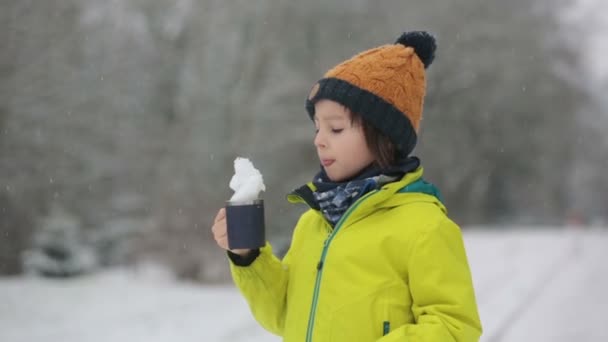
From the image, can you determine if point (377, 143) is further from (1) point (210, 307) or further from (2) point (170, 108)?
(2) point (170, 108)

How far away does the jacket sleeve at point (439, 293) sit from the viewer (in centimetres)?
178

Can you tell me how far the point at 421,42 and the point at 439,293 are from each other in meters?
0.89

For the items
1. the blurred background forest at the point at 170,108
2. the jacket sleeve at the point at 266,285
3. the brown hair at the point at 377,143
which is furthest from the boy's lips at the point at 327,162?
the blurred background forest at the point at 170,108

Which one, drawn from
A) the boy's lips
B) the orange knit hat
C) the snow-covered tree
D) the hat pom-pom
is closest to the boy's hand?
the boy's lips

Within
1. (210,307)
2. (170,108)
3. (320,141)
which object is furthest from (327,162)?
(170,108)

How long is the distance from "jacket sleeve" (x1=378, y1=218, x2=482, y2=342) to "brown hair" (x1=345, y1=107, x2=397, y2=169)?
322 mm

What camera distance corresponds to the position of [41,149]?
12.4m

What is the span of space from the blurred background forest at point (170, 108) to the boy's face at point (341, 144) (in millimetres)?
9385

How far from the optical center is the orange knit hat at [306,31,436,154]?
2.08m

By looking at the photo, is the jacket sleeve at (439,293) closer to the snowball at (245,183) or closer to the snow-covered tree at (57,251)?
the snowball at (245,183)

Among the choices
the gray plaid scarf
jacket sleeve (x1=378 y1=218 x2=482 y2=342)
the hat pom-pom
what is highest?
the hat pom-pom

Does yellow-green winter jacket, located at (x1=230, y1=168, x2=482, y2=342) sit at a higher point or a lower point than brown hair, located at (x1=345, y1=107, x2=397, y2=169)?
lower

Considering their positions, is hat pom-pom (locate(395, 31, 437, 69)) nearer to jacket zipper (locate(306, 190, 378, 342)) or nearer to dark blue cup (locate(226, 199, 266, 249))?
jacket zipper (locate(306, 190, 378, 342))

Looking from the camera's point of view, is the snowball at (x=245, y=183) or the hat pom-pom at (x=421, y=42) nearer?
the snowball at (x=245, y=183)
